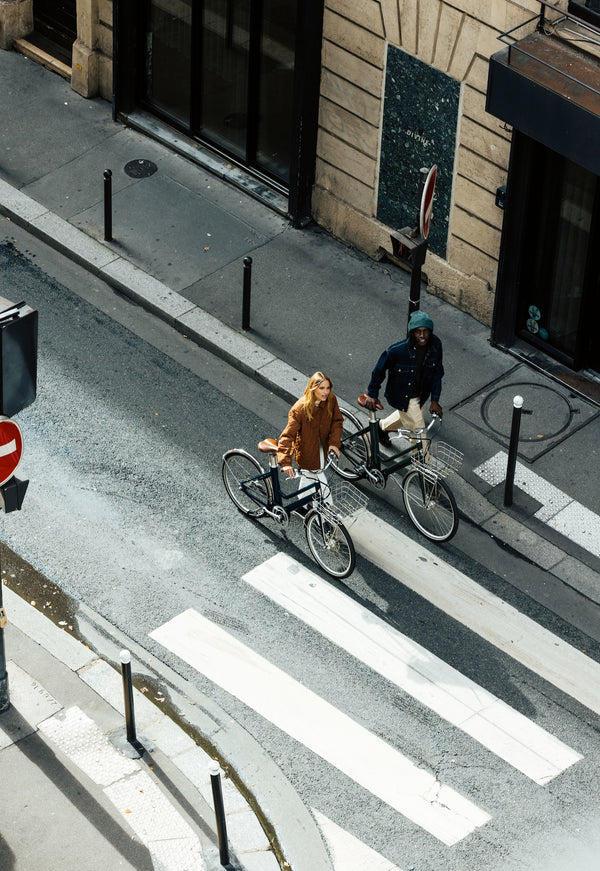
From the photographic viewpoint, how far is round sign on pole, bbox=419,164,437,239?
12.8m

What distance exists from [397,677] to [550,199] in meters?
5.43

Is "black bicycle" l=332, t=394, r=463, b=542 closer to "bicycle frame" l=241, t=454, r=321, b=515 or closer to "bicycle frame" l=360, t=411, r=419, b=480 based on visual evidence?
"bicycle frame" l=360, t=411, r=419, b=480

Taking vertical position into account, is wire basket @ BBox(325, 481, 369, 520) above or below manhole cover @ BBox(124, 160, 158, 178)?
below

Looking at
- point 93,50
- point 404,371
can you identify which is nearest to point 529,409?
point 404,371

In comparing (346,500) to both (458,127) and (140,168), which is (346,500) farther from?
(140,168)

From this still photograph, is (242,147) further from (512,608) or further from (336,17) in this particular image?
(512,608)

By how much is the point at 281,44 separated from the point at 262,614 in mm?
7469

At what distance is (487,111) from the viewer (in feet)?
46.4

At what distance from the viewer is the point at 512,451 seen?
44.1 feet

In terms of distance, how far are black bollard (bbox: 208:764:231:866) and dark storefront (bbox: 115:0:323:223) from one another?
29.5 feet

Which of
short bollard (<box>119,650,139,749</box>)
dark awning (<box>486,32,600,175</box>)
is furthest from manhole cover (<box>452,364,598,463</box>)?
short bollard (<box>119,650,139,749</box>)

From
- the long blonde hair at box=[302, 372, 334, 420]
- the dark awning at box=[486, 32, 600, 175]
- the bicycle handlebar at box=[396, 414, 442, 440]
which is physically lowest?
the bicycle handlebar at box=[396, 414, 442, 440]

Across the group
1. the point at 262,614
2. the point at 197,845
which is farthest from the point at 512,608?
the point at 197,845

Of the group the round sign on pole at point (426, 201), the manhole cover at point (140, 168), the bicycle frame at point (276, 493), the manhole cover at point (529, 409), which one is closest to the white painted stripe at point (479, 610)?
the bicycle frame at point (276, 493)
